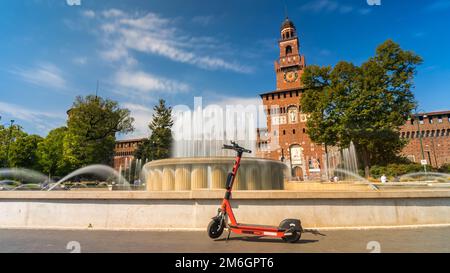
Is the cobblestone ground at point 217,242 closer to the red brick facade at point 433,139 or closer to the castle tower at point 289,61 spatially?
the castle tower at point 289,61

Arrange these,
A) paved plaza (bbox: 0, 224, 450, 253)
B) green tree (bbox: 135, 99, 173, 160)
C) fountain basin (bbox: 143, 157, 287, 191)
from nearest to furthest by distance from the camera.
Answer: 1. paved plaza (bbox: 0, 224, 450, 253)
2. fountain basin (bbox: 143, 157, 287, 191)
3. green tree (bbox: 135, 99, 173, 160)

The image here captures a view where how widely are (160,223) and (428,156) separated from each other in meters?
71.7

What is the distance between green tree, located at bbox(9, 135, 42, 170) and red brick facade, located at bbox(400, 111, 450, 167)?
250 feet

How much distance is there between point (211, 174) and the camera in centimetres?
996

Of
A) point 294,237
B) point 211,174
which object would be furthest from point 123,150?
point 294,237

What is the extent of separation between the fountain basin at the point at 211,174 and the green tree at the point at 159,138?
A: 3994 centimetres

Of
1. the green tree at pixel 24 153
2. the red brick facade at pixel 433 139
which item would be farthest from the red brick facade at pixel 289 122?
the green tree at pixel 24 153

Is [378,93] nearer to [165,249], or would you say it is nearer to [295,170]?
[295,170]

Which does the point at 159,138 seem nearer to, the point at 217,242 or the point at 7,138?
the point at 7,138

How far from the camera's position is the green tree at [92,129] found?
137ft

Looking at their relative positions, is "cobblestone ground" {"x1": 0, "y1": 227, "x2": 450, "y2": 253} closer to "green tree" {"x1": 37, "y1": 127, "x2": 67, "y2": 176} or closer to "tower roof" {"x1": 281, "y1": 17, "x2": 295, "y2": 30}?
"green tree" {"x1": 37, "y1": 127, "x2": 67, "y2": 176}

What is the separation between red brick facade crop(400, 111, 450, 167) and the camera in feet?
180

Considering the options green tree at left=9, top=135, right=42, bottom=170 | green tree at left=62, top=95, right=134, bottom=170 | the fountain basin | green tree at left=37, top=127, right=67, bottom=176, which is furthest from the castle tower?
green tree at left=9, top=135, right=42, bottom=170
